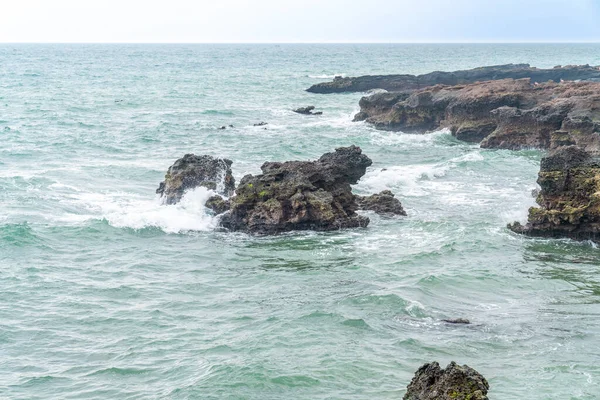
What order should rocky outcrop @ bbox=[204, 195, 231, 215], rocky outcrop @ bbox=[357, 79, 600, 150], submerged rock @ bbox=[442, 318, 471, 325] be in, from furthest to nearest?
rocky outcrop @ bbox=[357, 79, 600, 150], rocky outcrop @ bbox=[204, 195, 231, 215], submerged rock @ bbox=[442, 318, 471, 325]

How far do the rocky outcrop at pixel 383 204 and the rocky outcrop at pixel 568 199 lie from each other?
200 inches

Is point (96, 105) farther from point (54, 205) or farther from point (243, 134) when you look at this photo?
point (54, 205)

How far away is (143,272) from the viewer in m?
24.0

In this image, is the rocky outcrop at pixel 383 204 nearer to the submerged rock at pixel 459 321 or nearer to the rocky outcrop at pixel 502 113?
the submerged rock at pixel 459 321

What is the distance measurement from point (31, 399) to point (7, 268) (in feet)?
31.9

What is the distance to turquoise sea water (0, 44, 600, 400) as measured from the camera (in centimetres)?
1619

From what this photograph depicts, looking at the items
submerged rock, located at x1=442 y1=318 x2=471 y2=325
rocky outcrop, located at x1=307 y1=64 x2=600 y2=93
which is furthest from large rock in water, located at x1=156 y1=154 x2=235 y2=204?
rocky outcrop, located at x1=307 y1=64 x2=600 y2=93

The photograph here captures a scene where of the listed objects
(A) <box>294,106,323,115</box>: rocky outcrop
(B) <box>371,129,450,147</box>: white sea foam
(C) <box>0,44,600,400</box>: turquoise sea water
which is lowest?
(C) <box>0,44,600,400</box>: turquoise sea water

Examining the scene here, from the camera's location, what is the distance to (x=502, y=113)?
156 feet

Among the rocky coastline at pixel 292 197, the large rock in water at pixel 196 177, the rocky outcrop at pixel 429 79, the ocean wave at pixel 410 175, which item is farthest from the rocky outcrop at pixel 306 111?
the rocky coastline at pixel 292 197

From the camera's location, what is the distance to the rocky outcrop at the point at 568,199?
2548cm

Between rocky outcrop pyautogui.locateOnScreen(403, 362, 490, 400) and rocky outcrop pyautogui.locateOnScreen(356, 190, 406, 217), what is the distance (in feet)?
59.7

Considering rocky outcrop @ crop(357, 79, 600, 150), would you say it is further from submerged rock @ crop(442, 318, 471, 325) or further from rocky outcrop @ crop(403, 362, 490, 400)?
rocky outcrop @ crop(403, 362, 490, 400)

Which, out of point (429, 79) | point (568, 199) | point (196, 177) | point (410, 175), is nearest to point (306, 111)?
point (429, 79)
